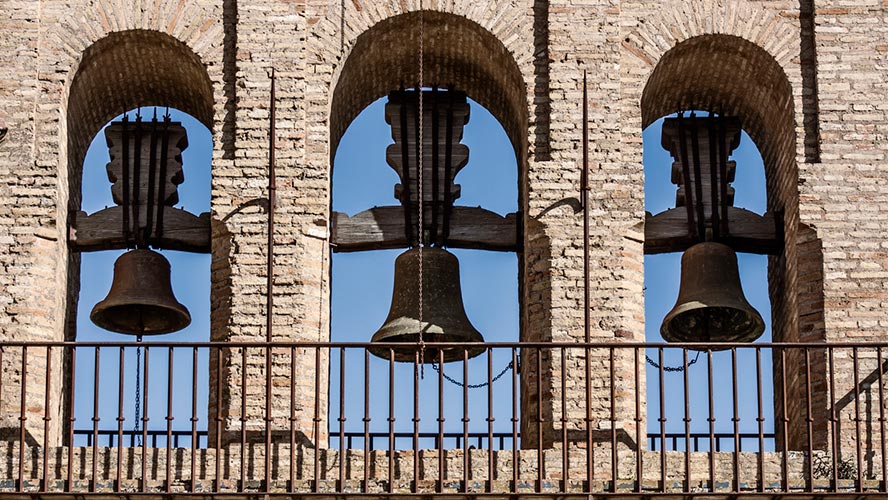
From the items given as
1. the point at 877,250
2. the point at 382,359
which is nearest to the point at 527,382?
the point at 382,359

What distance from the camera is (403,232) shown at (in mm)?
18094

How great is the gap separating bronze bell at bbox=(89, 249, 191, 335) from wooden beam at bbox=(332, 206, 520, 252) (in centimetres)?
120

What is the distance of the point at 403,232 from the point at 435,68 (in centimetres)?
124

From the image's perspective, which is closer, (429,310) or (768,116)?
Answer: (429,310)

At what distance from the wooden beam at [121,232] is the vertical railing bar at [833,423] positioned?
14.2 feet

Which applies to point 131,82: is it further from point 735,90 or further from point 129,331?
point 735,90

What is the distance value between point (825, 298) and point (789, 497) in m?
1.75

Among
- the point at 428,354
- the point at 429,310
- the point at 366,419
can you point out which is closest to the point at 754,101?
the point at 429,310

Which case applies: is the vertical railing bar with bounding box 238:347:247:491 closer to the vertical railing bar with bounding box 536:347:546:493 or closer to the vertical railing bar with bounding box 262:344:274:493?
the vertical railing bar with bounding box 262:344:274:493

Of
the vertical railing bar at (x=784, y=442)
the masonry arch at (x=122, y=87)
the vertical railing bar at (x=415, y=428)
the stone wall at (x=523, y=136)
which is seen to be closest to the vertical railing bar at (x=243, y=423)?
the stone wall at (x=523, y=136)

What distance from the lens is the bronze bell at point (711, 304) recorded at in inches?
703

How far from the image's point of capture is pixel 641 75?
17719 mm

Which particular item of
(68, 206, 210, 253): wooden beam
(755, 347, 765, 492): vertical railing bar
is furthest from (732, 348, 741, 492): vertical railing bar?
(68, 206, 210, 253): wooden beam

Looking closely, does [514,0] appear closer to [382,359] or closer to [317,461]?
[382,359]
